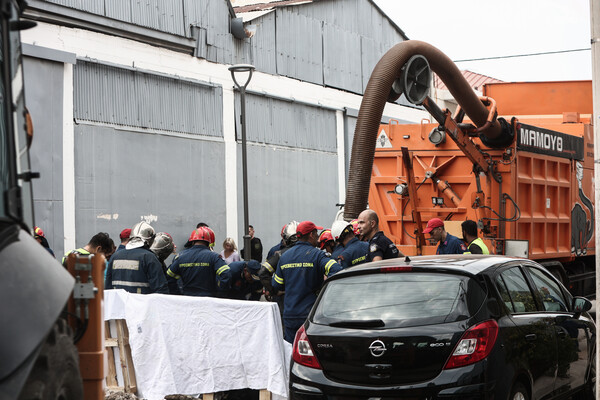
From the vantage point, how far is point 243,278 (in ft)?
33.1

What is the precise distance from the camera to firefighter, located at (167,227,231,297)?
32.3 feet

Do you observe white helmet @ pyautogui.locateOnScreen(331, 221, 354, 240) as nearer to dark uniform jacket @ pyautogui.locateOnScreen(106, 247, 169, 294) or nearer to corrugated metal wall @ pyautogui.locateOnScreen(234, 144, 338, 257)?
dark uniform jacket @ pyautogui.locateOnScreen(106, 247, 169, 294)

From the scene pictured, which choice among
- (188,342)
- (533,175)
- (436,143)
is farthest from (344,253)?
(533,175)

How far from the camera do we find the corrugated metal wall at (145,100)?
702 inches

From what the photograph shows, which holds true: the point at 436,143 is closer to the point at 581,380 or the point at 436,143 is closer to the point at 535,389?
the point at 581,380

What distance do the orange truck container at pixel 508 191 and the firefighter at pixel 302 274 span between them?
14.7ft

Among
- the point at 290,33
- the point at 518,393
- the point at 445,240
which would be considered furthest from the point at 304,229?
the point at 290,33

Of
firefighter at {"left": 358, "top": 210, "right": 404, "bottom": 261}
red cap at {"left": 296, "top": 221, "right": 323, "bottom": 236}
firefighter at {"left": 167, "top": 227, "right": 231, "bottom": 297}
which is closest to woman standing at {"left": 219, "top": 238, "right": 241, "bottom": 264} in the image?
firefighter at {"left": 167, "top": 227, "right": 231, "bottom": 297}

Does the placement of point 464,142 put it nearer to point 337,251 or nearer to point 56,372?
point 337,251

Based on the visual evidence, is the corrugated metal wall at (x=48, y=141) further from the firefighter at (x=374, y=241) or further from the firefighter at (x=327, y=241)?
the firefighter at (x=374, y=241)

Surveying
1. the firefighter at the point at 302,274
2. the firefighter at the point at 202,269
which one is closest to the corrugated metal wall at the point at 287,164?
the firefighter at the point at 202,269

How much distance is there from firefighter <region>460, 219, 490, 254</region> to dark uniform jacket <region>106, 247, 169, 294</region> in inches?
157

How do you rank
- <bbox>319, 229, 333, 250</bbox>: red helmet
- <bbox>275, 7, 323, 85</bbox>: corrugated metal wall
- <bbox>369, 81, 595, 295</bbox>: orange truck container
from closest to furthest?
1. <bbox>319, 229, 333, 250</bbox>: red helmet
2. <bbox>369, 81, 595, 295</bbox>: orange truck container
3. <bbox>275, 7, 323, 85</bbox>: corrugated metal wall

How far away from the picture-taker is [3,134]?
3576 mm
